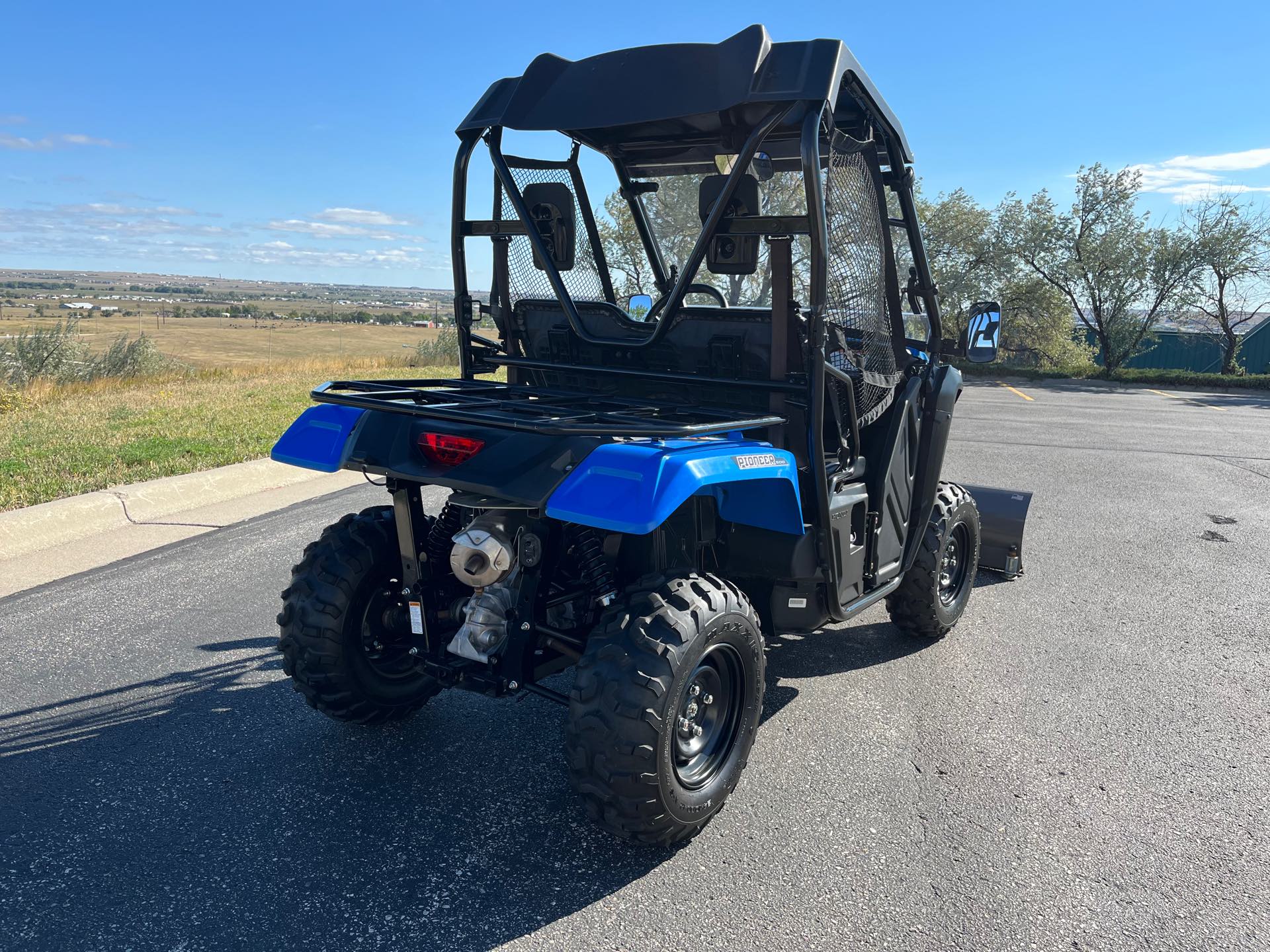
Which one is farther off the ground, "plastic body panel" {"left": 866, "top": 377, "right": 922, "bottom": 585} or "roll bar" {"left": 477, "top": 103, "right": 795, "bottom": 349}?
"roll bar" {"left": 477, "top": 103, "right": 795, "bottom": 349}

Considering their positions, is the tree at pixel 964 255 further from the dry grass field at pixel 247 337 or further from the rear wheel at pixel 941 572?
the rear wheel at pixel 941 572

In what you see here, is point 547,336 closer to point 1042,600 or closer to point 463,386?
point 463,386

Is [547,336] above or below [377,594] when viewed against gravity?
above

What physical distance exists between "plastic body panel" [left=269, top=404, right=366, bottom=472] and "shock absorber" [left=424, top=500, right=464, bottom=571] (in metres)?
Result: 0.43

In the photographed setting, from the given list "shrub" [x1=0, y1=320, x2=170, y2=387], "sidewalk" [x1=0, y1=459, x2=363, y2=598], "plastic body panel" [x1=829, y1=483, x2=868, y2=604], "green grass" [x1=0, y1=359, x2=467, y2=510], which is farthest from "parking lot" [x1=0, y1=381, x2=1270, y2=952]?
"shrub" [x1=0, y1=320, x2=170, y2=387]

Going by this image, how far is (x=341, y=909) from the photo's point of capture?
102 inches

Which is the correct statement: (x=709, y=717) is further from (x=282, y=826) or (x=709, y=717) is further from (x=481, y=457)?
(x=282, y=826)

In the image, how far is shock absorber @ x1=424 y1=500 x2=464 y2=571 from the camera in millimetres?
3445

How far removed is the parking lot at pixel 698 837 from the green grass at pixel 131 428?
80.5 inches

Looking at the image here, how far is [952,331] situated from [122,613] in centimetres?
2387

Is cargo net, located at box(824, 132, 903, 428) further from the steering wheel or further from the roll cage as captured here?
the steering wheel

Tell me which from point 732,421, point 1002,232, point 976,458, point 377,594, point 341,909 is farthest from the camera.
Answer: point 1002,232

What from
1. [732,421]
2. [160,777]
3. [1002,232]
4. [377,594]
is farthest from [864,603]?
[1002,232]

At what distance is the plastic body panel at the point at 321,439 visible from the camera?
→ 127 inches
